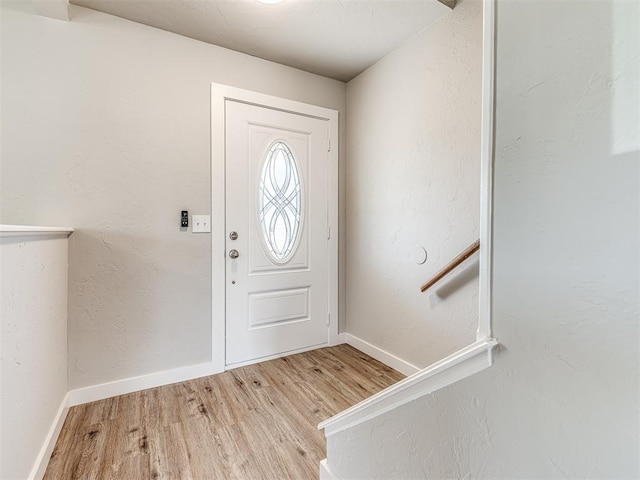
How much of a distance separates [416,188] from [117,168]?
2.02m

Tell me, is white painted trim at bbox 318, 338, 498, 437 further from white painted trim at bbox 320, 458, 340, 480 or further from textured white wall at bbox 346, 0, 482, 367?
textured white wall at bbox 346, 0, 482, 367

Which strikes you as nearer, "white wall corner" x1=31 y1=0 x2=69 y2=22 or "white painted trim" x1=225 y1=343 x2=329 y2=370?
"white wall corner" x1=31 y1=0 x2=69 y2=22

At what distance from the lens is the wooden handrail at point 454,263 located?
173 cm

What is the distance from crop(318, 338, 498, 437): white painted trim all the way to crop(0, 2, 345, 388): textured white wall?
1668 millimetres

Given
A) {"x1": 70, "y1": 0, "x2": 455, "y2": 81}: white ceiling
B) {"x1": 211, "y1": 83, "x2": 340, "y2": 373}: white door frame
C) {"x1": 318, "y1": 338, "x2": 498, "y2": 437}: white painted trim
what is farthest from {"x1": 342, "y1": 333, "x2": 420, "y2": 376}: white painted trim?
{"x1": 70, "y1": 0, "x2": 455, "y2": 81}: white ceiling

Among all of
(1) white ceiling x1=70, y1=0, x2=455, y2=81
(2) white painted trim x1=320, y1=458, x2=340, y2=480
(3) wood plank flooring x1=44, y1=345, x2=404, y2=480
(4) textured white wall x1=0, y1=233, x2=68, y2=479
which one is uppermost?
(1) white ceiling x1=70, y1=0, x2=455, y2=81

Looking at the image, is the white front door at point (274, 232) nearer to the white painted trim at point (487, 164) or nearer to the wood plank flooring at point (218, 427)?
the wood plank flooring at point (218, 427)

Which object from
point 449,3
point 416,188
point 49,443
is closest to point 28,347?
point 49,443

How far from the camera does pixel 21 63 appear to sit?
1.73 meters

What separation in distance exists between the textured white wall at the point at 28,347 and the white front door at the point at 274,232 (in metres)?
1.02

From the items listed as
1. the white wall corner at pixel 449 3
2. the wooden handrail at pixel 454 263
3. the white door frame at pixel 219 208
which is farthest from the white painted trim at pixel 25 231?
the white wall corner at pixel 449 3

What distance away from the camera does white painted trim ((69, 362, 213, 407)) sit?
74.4 inches

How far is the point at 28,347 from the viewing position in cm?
122

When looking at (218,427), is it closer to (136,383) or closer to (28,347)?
(136,383)
